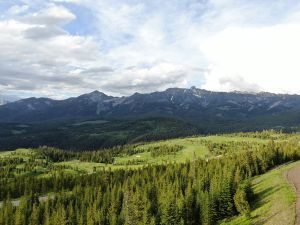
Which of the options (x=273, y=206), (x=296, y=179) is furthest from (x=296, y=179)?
(x=273, y=206)

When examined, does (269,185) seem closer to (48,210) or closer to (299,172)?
(299,172)

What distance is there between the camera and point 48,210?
19775cm

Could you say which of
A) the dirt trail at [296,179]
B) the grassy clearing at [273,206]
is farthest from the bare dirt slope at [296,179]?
the grassy clearing at [273,206]

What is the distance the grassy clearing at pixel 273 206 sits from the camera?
94.2 meters

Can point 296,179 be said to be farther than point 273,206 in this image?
Yes

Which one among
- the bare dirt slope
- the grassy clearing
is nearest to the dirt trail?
the bare dirt slope

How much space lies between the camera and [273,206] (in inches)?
4259

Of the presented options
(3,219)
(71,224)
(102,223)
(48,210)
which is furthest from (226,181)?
(3,219)

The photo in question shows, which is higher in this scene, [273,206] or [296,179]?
[296,179]

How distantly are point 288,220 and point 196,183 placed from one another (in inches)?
3726

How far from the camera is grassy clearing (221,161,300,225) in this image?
94175mm

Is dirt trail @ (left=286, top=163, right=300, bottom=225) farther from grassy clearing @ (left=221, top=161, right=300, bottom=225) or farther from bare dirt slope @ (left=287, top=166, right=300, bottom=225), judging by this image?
grassy clearing @ (left=221, top=161, right=300, bottom=225)

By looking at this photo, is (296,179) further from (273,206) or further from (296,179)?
(273,206)

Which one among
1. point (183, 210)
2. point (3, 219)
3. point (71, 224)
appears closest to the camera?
point (183, 210)
